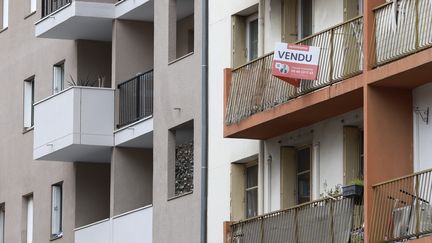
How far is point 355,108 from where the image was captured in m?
40.2

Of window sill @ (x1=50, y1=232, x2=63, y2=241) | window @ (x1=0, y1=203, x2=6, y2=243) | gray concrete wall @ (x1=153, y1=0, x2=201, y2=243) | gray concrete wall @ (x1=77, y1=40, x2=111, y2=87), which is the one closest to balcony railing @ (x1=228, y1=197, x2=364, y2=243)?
gray concrete wall @ (x1=153, y1=0, x2=201, y2=243)

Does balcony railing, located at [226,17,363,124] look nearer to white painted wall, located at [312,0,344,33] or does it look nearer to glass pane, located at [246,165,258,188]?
white painted wall, located at [312,0,344,33]

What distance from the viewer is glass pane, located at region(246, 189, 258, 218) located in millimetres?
44438

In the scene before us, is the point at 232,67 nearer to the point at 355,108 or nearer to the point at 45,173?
the point at 355,108

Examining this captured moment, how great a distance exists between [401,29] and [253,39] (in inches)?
320

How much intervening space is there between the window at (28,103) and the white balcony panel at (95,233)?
20.7 ft

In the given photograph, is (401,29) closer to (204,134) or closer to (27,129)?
(204,134)

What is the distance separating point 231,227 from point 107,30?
34.7 feet

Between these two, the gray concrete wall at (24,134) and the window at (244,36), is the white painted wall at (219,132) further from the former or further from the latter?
the gray concrete wall at (24,134)

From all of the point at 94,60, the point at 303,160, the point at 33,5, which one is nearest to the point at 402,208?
the point at 303,160

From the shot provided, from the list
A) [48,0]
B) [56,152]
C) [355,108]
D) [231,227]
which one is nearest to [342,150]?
[355,108]

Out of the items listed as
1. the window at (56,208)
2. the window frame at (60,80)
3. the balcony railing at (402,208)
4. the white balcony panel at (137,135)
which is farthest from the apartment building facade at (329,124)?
the window at (56,208)

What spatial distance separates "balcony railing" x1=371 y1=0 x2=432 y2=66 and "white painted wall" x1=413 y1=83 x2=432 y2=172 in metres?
0.97

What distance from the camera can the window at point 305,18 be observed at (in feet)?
140
